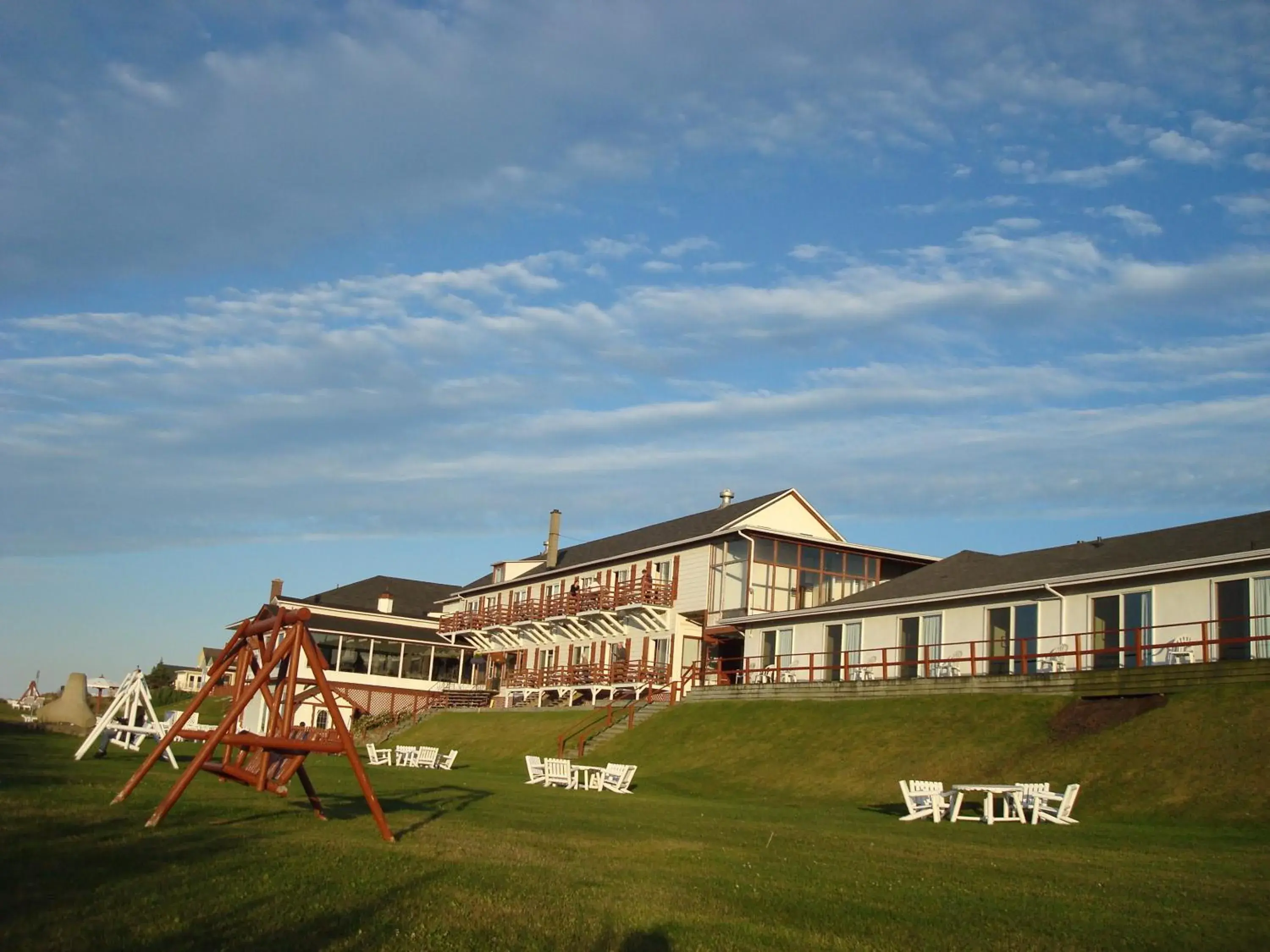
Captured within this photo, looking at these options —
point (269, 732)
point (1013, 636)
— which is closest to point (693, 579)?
point (1013, 636)

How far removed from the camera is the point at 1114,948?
8.48 metres

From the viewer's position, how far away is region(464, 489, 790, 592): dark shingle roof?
53719mm

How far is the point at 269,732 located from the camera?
1384 centimetres

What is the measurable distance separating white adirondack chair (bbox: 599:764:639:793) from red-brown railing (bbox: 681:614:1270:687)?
32.6 feet

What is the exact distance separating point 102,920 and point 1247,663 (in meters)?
25.1

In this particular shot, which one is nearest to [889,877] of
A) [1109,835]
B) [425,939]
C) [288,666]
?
[425,939]

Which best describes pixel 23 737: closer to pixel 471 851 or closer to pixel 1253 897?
pixel 471 851

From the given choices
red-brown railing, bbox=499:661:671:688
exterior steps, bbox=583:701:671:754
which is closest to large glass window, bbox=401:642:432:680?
red-brown railing, bbox=499:661:671:688

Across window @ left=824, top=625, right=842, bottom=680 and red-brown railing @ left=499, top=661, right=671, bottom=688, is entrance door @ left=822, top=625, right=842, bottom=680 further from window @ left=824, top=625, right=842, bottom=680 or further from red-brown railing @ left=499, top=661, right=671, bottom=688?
red-brown railing @ left=499, top=661, right=671, bottom=688

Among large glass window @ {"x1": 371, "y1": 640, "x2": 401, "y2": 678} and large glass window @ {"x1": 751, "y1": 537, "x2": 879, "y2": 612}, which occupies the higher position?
large glass window @ {"x1": 751, "y1": 537, "x2": 879, "y2": 612}

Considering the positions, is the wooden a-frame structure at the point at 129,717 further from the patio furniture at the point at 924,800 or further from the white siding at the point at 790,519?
the white siding at the point at 790,519

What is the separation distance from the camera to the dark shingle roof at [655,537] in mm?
53719

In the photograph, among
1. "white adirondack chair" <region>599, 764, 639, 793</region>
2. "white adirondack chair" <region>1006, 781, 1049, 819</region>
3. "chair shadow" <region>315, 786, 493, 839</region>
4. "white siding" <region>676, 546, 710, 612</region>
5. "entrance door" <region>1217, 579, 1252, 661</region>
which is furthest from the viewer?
"white siding" <region>676, 546, 710, 612</region>

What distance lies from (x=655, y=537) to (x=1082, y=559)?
25.8 m
